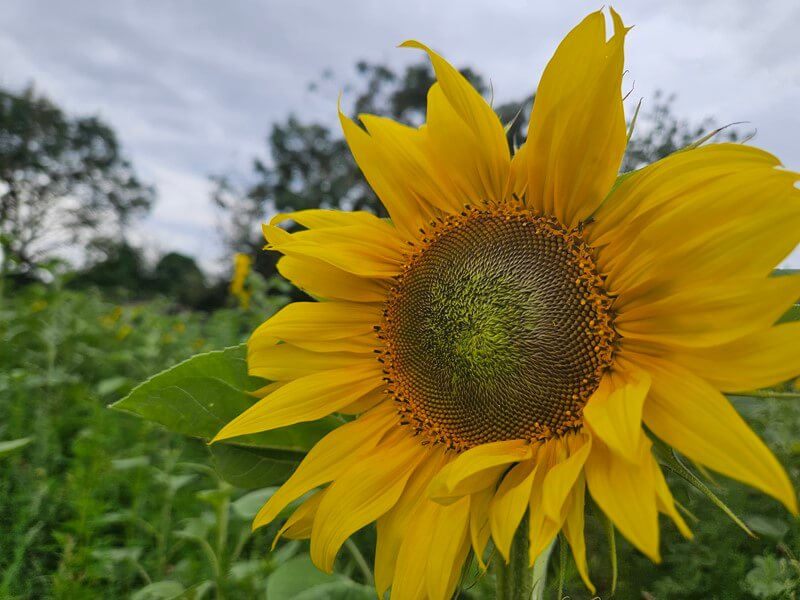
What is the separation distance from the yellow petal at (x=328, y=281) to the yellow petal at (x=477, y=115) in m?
0.28

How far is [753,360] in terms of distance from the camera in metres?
0.68

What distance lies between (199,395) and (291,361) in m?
0.16

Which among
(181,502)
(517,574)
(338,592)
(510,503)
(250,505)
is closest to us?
(510,503)

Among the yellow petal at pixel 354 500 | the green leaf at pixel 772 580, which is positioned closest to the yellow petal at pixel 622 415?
the yellow petal at pixel 354 500

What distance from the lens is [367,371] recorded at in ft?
3.45

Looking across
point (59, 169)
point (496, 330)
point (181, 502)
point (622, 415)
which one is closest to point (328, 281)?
point (496, 330)

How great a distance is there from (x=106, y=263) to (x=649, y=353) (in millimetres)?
34392

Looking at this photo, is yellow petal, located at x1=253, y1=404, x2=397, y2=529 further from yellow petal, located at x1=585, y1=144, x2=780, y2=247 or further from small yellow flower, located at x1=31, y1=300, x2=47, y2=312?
small yellow flower, located at x1=31, y1=300, x2=47, y2=312

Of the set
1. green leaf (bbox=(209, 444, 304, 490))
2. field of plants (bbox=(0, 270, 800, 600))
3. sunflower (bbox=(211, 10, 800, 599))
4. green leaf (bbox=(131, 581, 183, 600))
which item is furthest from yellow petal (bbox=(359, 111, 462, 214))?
green leaf (bbox=(131, 581, 183, 600))

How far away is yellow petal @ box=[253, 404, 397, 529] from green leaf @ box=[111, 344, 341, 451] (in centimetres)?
14

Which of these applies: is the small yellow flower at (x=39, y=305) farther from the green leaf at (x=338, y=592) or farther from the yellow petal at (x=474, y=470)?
the yellow petal at (x=474, y=470)

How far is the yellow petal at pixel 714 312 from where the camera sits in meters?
0.66

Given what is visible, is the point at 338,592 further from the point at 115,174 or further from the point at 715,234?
the point at 115,174

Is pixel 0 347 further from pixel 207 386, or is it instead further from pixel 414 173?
pixel 414 173
